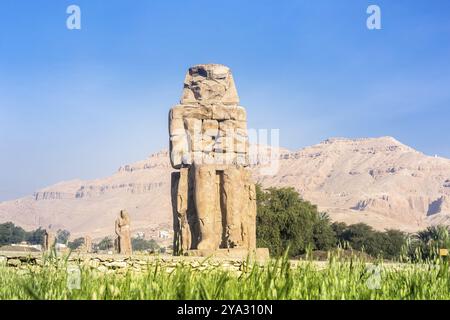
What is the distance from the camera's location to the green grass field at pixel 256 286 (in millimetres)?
6477

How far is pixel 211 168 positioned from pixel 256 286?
854 centimetres

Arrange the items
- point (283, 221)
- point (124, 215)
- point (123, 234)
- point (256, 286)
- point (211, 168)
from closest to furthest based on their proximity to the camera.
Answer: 1. point (256, 286)
2. point (211, 168)
3. point (123, 234)
4. point (124, 215)
5. point (283, 221)

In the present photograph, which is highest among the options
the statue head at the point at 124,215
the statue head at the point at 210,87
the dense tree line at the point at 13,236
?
the statue head at the point at 210,87

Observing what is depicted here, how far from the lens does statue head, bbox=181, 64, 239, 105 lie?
16564 mm

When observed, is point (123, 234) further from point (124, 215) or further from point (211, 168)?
point (211, 168)

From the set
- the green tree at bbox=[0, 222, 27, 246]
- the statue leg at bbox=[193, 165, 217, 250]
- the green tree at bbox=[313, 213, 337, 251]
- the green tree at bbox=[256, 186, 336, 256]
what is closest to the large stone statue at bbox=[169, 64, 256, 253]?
the statue leg at bbox=[193, 165, 217, 250]

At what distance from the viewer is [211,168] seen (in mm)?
15250

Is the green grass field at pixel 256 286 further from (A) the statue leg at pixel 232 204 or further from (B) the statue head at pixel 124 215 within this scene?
(B) the statue head at pixel 124 215

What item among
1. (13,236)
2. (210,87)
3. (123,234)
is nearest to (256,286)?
(210,87)

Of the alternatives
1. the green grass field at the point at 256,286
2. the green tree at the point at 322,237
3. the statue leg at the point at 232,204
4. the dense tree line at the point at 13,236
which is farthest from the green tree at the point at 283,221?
the dense tree line at the point at 13,236

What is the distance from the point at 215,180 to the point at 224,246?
4.79ft

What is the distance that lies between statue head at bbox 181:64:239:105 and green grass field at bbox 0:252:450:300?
9042 millimetres

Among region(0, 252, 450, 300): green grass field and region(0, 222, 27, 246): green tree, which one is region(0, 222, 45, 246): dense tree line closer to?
region(0, 222, 27, 246): green tree
